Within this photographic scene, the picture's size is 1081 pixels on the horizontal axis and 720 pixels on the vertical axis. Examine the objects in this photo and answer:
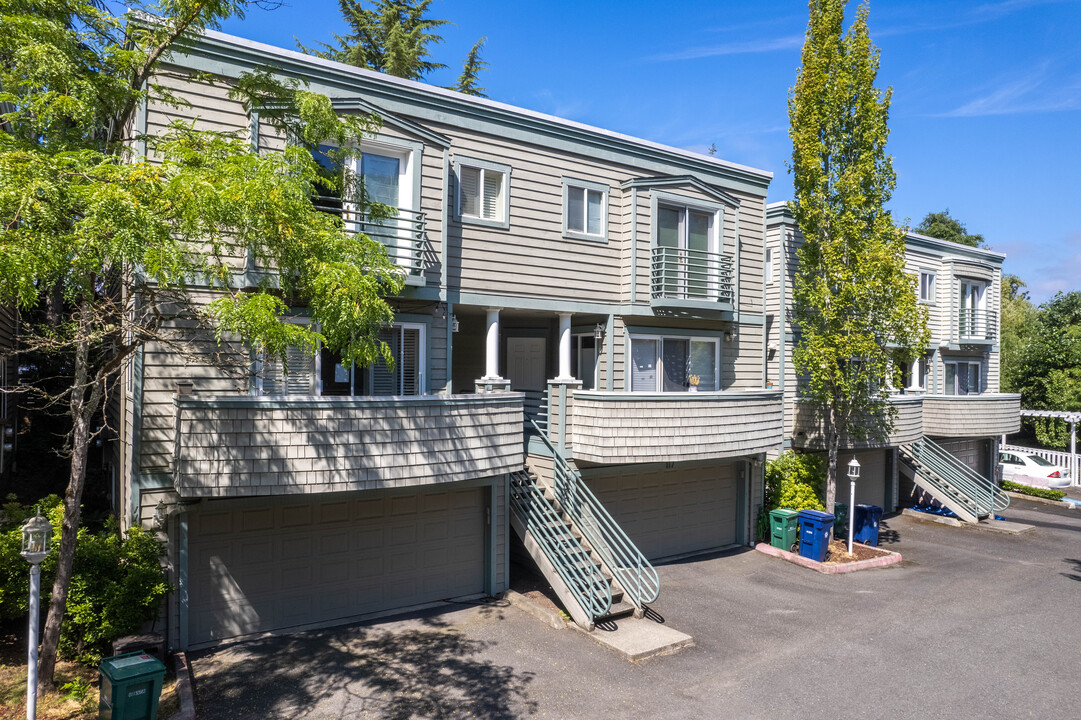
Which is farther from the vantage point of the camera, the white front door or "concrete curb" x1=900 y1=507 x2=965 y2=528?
"concrete curb" x1=900 y1=507 x2=965 y2=528

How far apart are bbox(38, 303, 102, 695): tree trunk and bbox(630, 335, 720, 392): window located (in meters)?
10.4

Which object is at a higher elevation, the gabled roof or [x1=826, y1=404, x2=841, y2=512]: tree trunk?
the gabled roof

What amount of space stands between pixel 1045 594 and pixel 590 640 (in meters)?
9.45

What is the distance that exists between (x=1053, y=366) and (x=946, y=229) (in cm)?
3342

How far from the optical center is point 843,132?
16.2 m

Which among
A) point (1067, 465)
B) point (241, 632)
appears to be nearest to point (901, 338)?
point (241, 632)

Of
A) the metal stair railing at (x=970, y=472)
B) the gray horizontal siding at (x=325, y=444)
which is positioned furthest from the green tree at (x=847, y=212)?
the gray horizontal siding at (x=325, y=444)

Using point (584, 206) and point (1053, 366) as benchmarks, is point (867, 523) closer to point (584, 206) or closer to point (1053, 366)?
point (584, 206)

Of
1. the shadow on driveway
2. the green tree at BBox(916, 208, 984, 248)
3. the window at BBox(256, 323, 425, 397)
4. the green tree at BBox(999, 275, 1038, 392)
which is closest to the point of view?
the shadow on driveway

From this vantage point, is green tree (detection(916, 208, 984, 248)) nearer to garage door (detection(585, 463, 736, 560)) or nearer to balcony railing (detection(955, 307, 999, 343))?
balcony railing (detection(955, 307, 999, 343))

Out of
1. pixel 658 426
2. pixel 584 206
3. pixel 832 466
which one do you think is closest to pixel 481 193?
pixel 584 206

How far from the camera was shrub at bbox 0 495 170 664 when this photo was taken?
8617 millimetres

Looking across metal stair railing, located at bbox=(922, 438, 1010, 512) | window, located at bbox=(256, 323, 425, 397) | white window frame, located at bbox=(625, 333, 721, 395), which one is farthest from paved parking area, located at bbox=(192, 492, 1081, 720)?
metal stair railing, located at bbox=(922, 438, 1010, 512)

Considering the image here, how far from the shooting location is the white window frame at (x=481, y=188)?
42.1 feet
